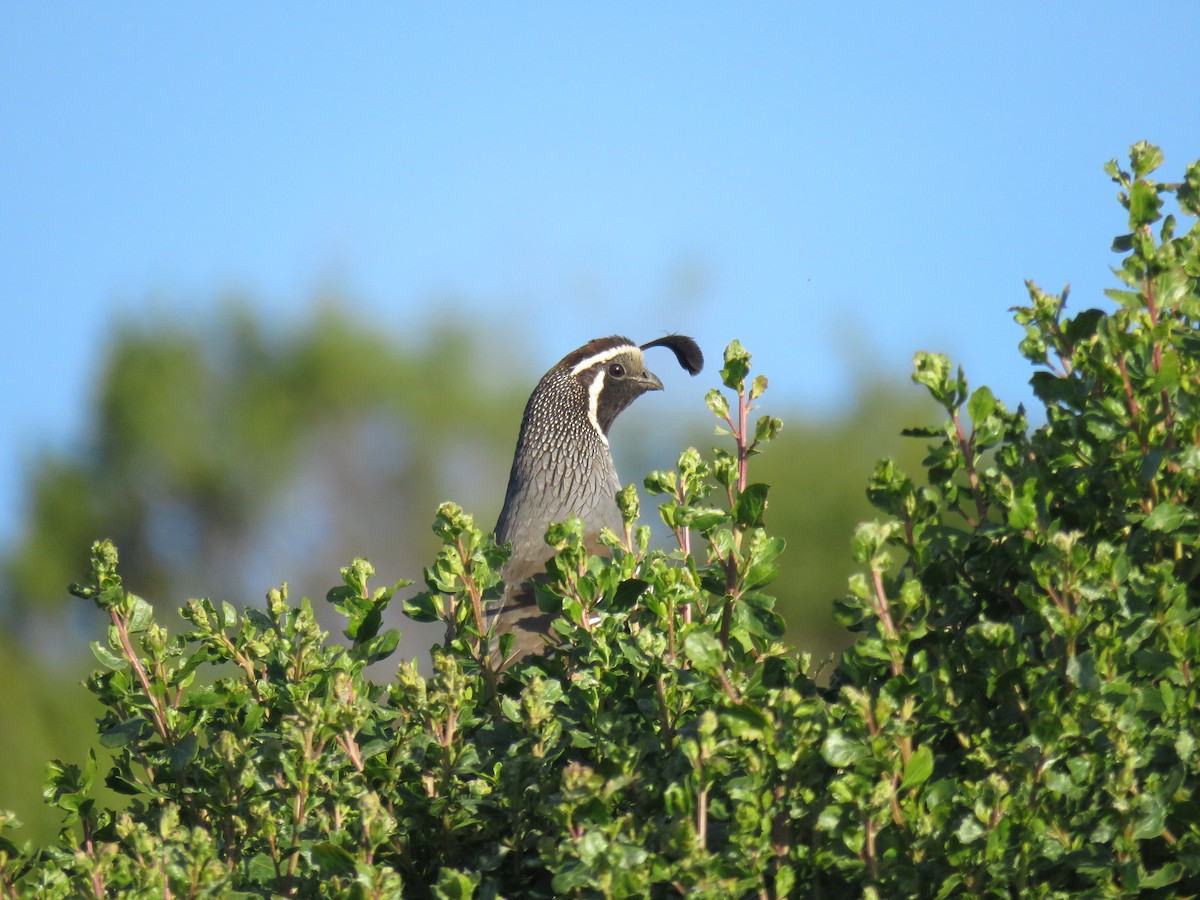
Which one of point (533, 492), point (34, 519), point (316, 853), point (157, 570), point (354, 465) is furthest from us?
point (354, 465)

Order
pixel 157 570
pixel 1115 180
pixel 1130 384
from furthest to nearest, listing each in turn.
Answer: pixel 157 570 < pixel 1115 180 < pixel 1130 384

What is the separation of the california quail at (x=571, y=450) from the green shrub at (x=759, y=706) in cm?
225

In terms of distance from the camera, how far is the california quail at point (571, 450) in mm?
5291

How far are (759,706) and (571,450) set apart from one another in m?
4.57

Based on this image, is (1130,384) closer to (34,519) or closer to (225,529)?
(34,519)

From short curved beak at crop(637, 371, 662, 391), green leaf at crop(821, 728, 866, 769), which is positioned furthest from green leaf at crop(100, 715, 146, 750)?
short curved beak at crop(637, 371, 662, 391)

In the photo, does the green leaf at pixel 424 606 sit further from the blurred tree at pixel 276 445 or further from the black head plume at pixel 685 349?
the blurred tree at pixel 276 445

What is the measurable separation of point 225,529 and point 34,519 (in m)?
4.02

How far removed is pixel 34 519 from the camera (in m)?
23.6

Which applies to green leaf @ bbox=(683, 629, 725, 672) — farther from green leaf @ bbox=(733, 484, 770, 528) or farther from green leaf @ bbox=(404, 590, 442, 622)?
green leaf @ bbox=(404, 590, 442, 622)

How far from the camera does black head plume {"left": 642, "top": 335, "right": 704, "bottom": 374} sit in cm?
752

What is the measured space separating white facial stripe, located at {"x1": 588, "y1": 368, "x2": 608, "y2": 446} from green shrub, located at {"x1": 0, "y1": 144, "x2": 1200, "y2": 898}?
14.6ft

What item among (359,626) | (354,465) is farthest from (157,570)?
(359,626)

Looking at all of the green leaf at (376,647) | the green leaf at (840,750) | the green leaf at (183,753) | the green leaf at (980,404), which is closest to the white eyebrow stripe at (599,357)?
the green leaf at (376,647)
